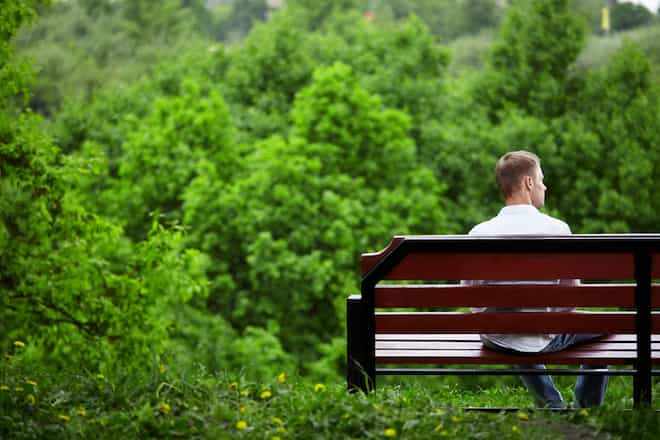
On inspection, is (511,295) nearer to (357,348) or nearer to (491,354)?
(491,354)

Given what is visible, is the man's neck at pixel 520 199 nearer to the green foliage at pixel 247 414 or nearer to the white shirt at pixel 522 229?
the white shirt at pixel 522 229

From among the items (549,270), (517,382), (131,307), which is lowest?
(517,382)

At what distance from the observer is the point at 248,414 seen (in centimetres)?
406

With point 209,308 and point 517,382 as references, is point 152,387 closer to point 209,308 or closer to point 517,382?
point 517,382

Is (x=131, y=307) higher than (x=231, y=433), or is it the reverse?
(x=231, y=433)

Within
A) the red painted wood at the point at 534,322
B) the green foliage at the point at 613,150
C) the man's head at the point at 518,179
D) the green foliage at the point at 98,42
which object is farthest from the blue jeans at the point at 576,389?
the green foliage at the point at 98,42

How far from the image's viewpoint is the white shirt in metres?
4.62

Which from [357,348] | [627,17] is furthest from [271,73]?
[627,17]

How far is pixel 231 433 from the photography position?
12.7ft

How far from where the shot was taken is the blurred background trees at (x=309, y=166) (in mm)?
19078

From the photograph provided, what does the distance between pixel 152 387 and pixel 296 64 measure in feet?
81.4

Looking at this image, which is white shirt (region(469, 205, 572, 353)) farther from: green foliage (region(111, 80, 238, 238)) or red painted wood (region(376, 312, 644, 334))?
green foliage (region(111, 80, 238, 238))

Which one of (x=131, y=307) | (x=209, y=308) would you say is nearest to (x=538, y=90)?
(x=209, y=308)

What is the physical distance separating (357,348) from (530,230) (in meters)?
1.04
